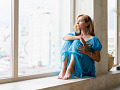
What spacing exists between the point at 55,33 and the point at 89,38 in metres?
0.46

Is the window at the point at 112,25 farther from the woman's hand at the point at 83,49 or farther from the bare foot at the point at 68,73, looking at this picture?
the bare foot at the point at 68,73

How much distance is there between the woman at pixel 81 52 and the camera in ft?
7.50

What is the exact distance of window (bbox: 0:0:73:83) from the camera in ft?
6.77

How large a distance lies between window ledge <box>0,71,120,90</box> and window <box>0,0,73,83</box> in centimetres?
16

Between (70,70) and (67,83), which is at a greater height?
(70,70)

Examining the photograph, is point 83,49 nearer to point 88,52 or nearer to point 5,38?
point 88,52

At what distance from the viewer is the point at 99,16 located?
2699 mm

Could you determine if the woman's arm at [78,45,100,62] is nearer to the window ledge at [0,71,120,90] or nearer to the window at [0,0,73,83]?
the window ledge at [0,71,120,90]

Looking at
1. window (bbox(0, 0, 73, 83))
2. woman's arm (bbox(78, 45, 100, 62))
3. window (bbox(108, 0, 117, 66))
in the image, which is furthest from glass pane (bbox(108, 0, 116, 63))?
woman's arm (bbox(78, 45, 100, 62))

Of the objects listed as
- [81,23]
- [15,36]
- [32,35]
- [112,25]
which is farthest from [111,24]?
[15,36]

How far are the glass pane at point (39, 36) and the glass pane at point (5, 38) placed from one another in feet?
0.44

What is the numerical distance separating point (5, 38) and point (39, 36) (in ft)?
1.49

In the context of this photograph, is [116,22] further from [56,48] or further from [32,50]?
[32,50]

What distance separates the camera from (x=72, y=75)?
231cm
